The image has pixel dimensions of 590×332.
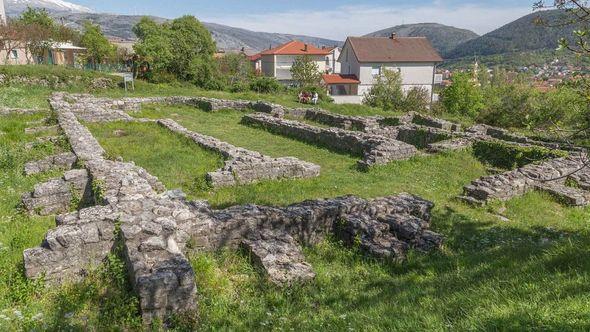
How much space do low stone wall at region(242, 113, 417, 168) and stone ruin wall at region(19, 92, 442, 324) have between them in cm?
488

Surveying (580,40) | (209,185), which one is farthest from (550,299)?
(209,185)

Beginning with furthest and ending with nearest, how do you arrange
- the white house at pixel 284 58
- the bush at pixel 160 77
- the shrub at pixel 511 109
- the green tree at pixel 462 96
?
the white house at pixel 284 58, the green tree at pixel 462 96, the bush at pixel 160 77, the shrub at pixel 511 109

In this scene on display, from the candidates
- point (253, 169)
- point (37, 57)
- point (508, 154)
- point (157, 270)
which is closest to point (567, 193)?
point (508, 154)

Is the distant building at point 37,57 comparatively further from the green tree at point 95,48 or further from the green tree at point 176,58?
the green tree at point 176,58

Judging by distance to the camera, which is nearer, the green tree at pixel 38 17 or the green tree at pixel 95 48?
the green tree at pixel 38 17

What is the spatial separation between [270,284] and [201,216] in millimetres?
1968

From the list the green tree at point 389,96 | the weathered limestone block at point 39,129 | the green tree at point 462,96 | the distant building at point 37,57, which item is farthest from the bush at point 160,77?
the green tree at point 462,96

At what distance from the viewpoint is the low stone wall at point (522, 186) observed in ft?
37.9

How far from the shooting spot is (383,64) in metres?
65.8

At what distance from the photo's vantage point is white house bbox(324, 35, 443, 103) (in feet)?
216

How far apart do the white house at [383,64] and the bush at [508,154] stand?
4880 cm

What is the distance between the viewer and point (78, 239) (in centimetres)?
614

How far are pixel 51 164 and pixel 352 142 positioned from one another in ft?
34.7

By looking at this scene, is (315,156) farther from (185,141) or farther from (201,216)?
(201,216)
